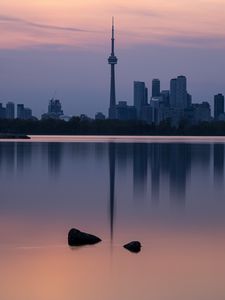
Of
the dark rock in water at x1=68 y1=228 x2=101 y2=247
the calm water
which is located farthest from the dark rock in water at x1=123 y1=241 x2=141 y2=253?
the dark rock in water at x1=68 y1=228 x2=101 y2=247

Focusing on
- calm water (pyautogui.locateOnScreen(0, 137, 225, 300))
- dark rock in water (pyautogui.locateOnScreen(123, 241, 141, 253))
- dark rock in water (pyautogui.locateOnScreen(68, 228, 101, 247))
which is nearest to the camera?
calm water (pyautogui.locateOnScreen(0, 137, 225, 300))

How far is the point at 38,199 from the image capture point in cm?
2642

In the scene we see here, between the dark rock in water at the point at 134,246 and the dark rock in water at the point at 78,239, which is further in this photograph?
the dark rock in water at the point at 78,239

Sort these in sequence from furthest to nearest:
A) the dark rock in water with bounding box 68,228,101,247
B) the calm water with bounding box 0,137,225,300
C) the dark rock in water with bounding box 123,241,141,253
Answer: the dark rock in water with bounding box 68,228,101,247, the dark rock in water with bounding box 123,241,141,253, the calm water with bounding box 0,137,225,300

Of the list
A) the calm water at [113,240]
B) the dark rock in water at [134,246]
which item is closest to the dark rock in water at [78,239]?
the calm water at [113,240]

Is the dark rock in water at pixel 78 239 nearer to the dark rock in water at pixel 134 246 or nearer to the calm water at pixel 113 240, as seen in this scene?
the calm water at pixel 113 240

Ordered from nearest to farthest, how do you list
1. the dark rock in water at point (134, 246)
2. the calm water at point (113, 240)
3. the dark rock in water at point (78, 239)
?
1. the calm water at point (113, 240)
2. the dark rock in water at point (134, 246)
3. the dark rock in water at point (78, 239)

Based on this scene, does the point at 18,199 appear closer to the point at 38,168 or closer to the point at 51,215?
the point at 51,215

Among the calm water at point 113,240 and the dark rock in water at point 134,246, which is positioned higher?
the dark rock in water at point 134,246

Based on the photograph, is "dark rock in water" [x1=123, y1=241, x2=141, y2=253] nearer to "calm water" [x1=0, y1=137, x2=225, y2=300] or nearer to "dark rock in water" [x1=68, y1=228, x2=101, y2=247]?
"calm water" [x1=0, y1=137, x2=225, y2=300]

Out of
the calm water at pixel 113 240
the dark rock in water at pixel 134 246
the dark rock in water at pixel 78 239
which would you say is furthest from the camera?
the dark rock in water at pixel 78 239

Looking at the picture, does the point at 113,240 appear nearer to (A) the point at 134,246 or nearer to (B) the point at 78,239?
(B) the point at 78,239

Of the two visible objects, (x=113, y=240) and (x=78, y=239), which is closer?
(x=78, y=239)

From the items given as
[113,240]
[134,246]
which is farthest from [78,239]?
[134,246]
